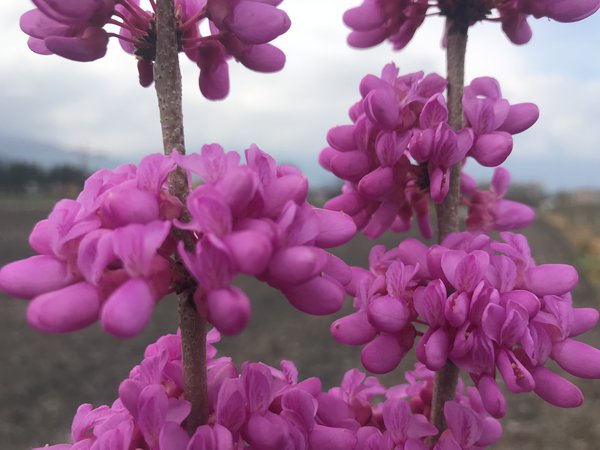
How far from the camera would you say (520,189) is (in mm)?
26641

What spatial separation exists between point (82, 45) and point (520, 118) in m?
0.81

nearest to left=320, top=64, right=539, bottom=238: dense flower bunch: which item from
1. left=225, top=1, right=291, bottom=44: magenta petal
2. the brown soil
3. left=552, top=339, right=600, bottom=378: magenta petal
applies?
left=225, top=1, right=291, bottom=44: magenta petal

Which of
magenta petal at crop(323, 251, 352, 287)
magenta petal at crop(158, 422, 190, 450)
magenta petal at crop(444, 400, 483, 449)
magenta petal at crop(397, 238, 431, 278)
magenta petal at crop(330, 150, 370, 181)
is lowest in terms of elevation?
magenta petal at crop(444, 400, 483, 449)

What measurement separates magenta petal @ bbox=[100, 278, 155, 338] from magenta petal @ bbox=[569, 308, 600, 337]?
0.77m

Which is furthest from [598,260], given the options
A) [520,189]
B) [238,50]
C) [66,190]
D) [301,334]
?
[66,190]

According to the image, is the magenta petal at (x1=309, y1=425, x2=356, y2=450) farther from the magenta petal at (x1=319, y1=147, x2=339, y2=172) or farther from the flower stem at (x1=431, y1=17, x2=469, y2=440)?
the magenta petal at (x1=319, y1=147, x2=339, y2=172)

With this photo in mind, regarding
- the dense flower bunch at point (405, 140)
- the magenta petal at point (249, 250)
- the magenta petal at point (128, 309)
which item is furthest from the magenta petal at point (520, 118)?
the magenta petal at point (128, 309)

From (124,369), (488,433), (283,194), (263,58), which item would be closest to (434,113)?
(263,58)

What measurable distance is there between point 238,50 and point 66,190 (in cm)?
2436

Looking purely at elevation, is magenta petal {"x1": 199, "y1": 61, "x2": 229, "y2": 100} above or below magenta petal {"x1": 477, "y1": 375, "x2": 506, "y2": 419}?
above

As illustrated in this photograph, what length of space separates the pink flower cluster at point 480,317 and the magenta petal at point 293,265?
351mm

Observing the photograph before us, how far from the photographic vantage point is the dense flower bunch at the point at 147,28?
3.14ft

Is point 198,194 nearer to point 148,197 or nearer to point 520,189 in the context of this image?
point 148,197

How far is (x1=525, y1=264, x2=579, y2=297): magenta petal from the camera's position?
110 cm
